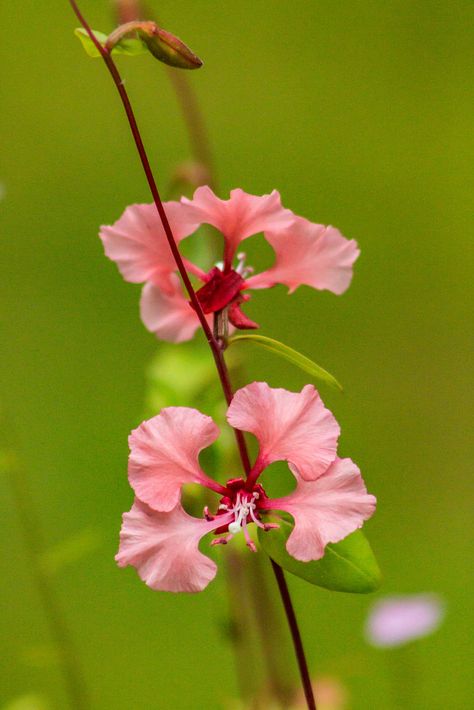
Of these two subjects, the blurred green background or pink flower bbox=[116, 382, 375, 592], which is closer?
pink flower bbox=[116, 382, 375, 592]

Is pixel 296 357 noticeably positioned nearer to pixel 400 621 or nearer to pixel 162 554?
pixel 162 554

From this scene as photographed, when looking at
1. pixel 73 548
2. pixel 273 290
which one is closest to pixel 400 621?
pixel 73 548

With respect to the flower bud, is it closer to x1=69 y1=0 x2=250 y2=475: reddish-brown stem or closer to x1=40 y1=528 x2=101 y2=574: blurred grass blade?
x1=69 y1=0 x2=250 y2=475: reddish-brown stem

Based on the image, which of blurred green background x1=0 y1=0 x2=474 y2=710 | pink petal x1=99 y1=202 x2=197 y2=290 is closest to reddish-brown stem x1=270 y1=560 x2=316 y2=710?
pink petal x1=99 y1=202 x2=197 y2=290

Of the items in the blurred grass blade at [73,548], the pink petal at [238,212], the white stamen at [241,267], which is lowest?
the blurred grass blade at [73,548]

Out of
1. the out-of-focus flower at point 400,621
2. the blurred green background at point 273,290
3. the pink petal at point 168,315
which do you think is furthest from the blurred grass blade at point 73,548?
the blurred green background at point 273,290

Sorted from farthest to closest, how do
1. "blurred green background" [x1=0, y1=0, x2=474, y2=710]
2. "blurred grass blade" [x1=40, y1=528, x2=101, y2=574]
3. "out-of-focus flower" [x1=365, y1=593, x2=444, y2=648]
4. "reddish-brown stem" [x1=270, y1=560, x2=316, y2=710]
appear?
"blurred green background" [x1=0, y1=0, x2=474, y2=710] < "out-of-focus flower" [x1=365, y1=593, x2=444, y2=648] < "blurred grass blade" [x1=40, y1=528, x2=101, y2=574] < "reddish-brown stem" [x1=270, y1=560, x2=316, y2=710]

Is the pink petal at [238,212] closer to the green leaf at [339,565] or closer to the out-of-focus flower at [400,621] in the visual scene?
the green leaf at [339,565]

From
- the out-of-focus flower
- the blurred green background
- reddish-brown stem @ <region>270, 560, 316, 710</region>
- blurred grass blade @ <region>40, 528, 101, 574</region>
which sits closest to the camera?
reddish-brown stem @ <region>270, 560, 316, 710</region>
